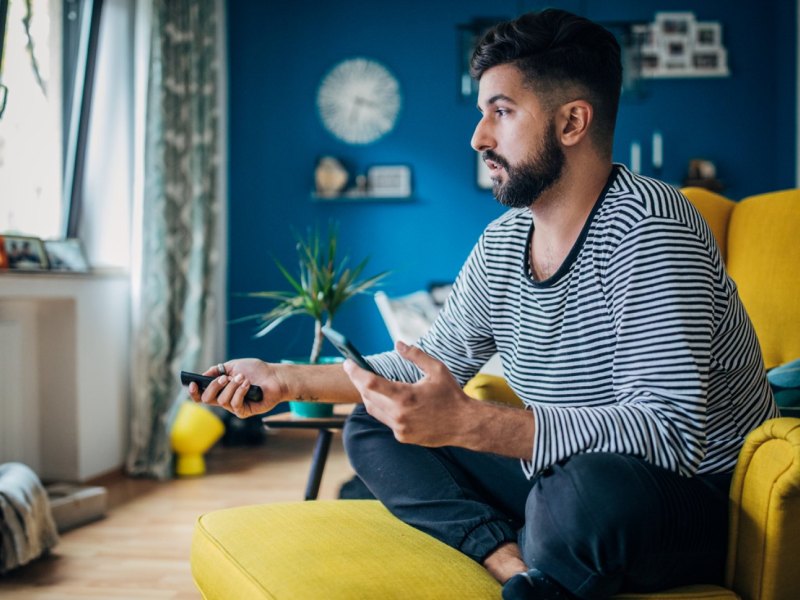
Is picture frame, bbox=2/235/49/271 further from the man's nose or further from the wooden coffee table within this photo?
the man's nose

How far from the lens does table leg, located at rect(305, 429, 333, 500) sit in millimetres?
2312

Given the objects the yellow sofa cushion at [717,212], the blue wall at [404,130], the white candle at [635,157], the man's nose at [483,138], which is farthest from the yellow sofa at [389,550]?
the white candle at [635,157]

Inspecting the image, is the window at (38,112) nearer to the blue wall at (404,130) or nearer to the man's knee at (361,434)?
the blue wall at (404,130)

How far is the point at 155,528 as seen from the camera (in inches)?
115

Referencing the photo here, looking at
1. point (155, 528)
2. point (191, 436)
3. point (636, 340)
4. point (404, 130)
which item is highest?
point (404, 130)

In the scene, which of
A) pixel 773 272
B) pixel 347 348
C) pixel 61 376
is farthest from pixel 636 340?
pixel 61 376

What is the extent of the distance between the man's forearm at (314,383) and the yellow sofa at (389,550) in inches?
7.4

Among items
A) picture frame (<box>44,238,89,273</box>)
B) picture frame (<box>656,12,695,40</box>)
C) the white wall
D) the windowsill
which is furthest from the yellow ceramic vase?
picture frame (<box>656,12,695,40</box>)

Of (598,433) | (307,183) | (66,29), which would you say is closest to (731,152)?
(307,183)

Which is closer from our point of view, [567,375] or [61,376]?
[567,375]

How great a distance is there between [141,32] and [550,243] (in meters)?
3.04

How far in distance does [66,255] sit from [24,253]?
0.29 m

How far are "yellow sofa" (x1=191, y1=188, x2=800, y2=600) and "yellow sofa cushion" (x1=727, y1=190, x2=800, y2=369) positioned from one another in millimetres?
869

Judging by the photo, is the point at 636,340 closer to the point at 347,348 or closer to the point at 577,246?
the point at 577,246
